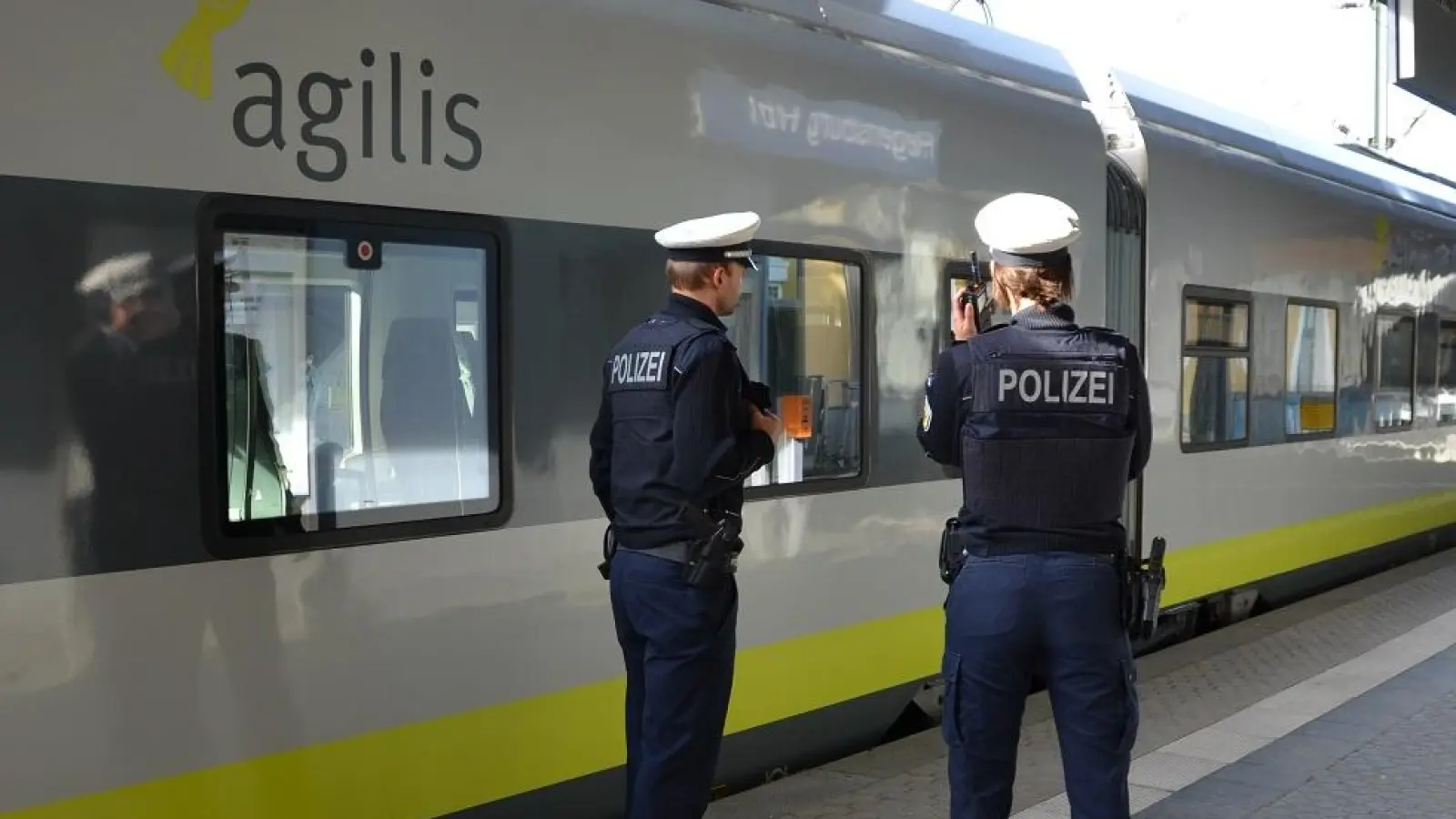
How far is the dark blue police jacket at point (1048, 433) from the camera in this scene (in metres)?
3.27

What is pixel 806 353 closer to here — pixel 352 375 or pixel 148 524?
Answer: pixel 352 375

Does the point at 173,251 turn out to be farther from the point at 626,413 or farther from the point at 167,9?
the point at 626,413

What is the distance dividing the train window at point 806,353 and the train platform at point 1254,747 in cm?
113

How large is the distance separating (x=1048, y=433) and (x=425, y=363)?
1631mm

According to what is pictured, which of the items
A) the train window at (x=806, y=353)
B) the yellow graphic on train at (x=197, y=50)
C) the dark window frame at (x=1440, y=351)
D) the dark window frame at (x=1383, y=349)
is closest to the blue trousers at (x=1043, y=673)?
the train window at (x=806, y=353)

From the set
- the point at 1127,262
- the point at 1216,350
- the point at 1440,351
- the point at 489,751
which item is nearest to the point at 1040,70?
the point at 1127,262

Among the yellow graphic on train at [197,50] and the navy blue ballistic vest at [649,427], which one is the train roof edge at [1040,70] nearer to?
the navy blue ballistic vest at [649,427]

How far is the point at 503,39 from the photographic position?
3.96m

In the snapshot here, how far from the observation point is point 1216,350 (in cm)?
816

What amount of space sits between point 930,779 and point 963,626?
1989 millimetres

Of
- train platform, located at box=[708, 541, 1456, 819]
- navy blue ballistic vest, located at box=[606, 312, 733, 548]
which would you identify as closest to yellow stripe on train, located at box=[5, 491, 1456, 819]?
train platform, located at box=[708, 541, 1456, 819]

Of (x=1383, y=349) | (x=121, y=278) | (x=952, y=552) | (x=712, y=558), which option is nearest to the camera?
(x=121, y=278)

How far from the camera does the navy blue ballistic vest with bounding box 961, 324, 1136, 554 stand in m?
3.27

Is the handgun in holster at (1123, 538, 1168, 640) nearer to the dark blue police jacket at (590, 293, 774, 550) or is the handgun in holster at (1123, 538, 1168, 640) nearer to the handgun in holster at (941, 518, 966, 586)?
the handgun in holster at (941, 518, 966, 586)
